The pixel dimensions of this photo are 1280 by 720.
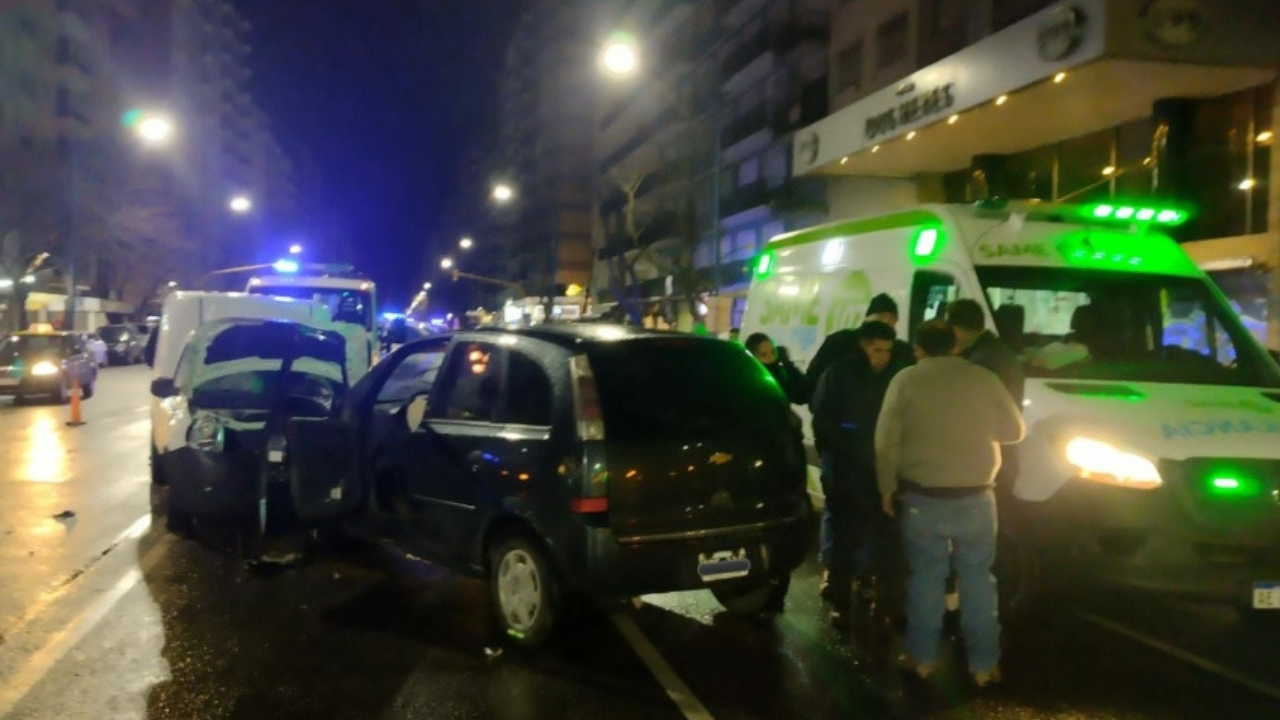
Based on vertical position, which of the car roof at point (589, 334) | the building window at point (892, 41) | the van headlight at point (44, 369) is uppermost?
the building window at point (892, 41)

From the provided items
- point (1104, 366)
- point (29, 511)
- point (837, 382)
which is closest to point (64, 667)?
point (837, 382)

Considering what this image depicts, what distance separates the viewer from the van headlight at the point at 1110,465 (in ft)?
19.2

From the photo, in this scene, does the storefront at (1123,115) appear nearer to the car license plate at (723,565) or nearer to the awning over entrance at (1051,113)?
the awning over entrance at (1051,113)

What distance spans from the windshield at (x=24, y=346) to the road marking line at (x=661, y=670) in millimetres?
20475

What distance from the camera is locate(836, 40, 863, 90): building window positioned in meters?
32.9

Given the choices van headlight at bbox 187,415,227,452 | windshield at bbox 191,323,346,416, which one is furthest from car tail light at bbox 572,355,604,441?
windshield at bbox 191,323,346,416

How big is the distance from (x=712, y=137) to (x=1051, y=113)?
98.6 feet

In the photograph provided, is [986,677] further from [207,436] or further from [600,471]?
[207,436]

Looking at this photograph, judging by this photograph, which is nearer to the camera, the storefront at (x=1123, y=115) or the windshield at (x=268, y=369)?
the windshield at (x=268, y=369)

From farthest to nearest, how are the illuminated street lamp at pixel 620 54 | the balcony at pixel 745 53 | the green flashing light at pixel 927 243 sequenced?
the balcony at pixel 745 53 < the illuminated street lamp at pixel 620 54 < the green flashing light at pixel 927 243

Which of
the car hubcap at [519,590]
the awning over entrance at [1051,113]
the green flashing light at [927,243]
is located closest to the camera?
the car hubcap at [519,590]

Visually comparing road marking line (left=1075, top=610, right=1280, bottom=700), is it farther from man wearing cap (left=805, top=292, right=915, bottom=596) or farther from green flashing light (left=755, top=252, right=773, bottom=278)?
green flashing light (left=755, top=252, right=773, bottom=278)

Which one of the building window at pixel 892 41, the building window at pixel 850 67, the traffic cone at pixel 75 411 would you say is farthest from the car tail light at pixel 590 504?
the building window at pixel 850 67

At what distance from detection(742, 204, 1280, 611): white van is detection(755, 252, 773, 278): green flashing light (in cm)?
143
